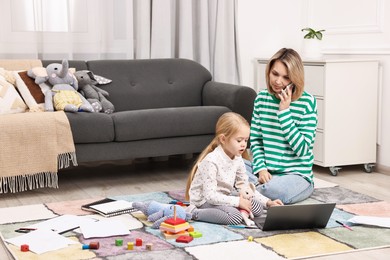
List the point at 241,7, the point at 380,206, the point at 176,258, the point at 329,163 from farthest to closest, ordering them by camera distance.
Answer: the point at 241,7 < the point at 329,163 < the point at 380,206 < the point at 176,258

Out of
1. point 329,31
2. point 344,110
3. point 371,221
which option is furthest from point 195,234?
point 329,31

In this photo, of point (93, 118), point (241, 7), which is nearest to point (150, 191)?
point (93, 118)

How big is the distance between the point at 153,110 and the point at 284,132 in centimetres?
107

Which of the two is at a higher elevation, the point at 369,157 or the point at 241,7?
the point at 241,7

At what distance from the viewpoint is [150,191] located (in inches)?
149

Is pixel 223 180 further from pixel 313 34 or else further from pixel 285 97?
pixel 313 34

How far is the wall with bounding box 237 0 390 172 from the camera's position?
14.3ft

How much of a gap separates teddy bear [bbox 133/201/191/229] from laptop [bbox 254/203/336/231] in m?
0.34

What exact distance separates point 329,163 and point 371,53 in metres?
0.81

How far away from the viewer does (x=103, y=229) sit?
2.79 m

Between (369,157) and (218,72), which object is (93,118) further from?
(369,157)

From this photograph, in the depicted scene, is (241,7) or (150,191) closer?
(150,191)

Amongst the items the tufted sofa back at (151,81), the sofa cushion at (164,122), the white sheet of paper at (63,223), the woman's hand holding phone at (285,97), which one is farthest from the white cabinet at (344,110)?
the white sheet of paper at (63,223)

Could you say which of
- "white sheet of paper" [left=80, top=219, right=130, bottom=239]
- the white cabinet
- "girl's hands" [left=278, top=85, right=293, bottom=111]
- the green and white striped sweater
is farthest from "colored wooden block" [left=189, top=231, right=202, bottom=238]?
the white cabinet
